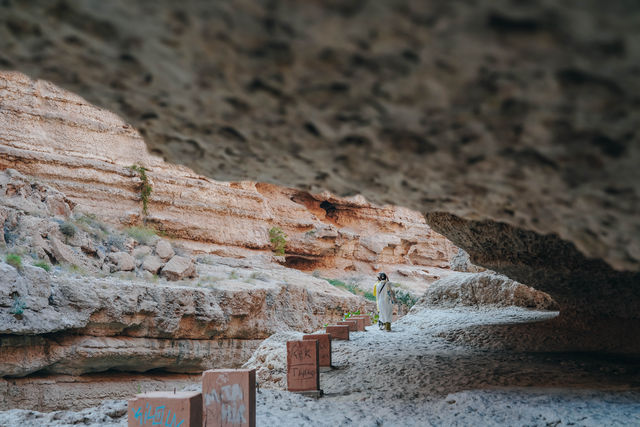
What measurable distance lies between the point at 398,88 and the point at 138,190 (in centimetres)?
2138

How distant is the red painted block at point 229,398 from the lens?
4.41m

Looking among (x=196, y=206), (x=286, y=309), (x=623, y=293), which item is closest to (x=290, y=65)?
(x=623, y=293)

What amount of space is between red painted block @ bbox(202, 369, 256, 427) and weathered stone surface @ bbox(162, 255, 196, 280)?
33.0 feet

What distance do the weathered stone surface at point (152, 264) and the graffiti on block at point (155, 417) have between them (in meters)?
10.7

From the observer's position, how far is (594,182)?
1.80 metres

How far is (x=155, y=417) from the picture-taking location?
3.75m

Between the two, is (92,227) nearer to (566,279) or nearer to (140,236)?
(140,236)

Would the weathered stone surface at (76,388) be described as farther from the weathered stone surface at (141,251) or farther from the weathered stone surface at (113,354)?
the weathered stone surface at (141,251)

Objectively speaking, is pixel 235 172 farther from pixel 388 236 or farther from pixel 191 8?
pixel 388 236

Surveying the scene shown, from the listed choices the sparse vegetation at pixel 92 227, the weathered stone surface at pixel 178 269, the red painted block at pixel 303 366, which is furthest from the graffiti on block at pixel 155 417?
the sparse vegetation at pixel 92 227

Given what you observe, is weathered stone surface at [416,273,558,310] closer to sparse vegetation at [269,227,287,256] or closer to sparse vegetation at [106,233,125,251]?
sparse vegetation at [106,233,125,251]

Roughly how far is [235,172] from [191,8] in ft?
4.49

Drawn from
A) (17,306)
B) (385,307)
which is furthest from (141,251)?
(385,307)

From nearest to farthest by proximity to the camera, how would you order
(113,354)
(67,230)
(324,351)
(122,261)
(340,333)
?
(324,351), (340,333), (113,354), (67,230), (122,261)
